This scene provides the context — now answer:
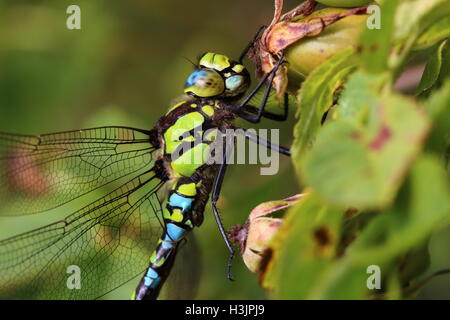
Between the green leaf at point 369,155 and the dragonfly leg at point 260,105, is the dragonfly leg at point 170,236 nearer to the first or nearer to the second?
the dragonfly leg at point 260,105

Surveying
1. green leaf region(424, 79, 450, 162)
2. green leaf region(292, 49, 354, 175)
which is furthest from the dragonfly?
green leaf region(424, 79, 450, 162)

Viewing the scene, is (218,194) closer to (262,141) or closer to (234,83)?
(262,141)

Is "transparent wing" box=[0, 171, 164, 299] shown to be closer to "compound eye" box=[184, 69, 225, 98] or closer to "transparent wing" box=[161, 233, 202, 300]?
"transparent wing" box=[161, 233, 202, 300]

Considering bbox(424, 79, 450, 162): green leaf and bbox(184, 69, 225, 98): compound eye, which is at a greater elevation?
bbox(184, 69, 225, 98): compound eye

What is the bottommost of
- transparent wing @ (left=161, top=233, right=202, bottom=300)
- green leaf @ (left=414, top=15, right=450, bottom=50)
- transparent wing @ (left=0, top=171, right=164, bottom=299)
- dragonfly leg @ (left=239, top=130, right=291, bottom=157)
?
transparent wing @ (left=161, top=233, right=202, bottom=300)

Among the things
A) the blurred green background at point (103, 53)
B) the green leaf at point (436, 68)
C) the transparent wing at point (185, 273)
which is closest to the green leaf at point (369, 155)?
the green leaf at point (436, 68)
